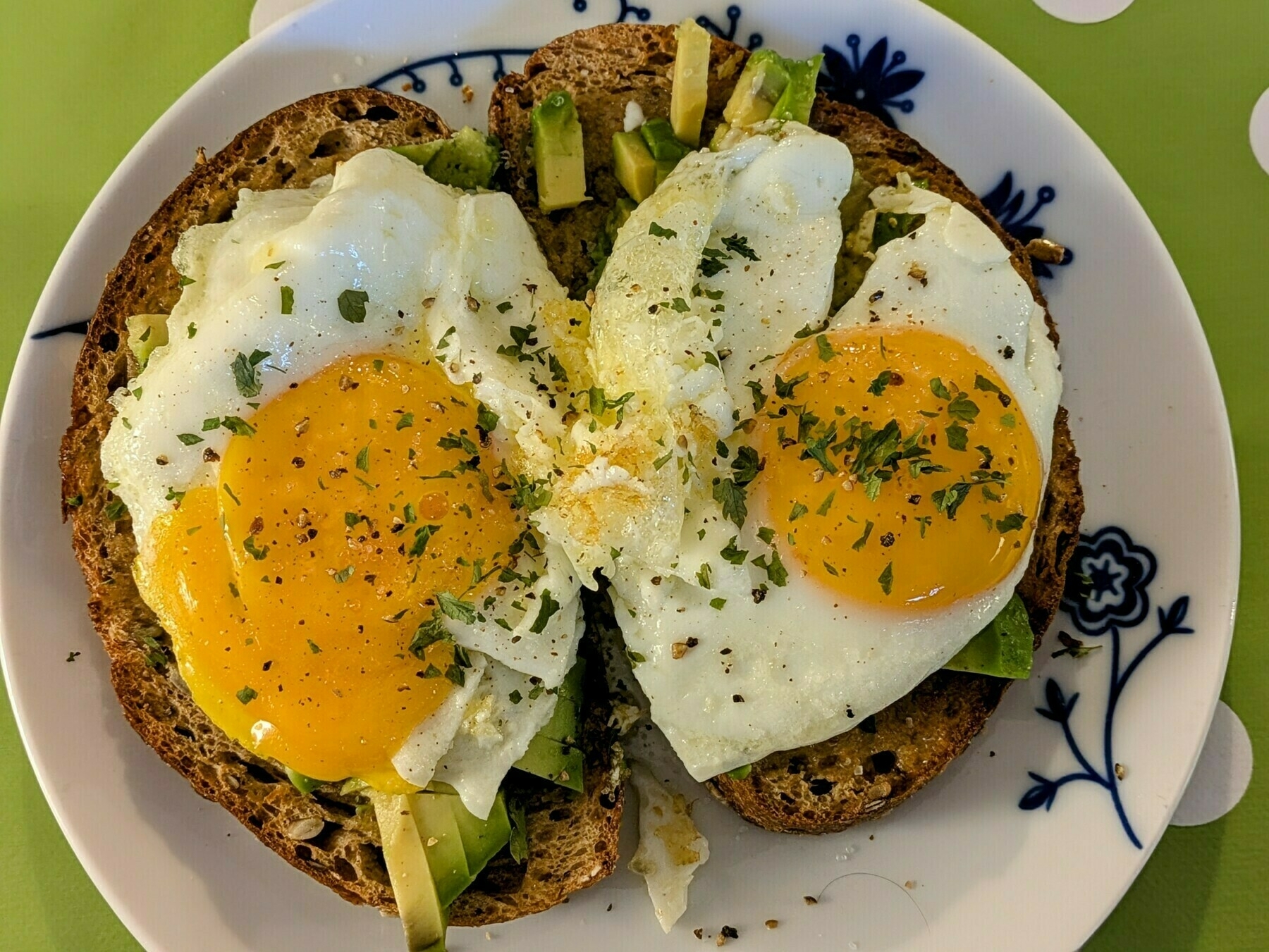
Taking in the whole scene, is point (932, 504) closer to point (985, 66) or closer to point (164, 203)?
point (985, 66)

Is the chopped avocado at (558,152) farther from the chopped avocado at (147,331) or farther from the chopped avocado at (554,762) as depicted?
the chopped avocado at (554,762)

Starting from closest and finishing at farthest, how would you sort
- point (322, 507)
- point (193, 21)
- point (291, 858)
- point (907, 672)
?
point (322, 507)
point (907, 672)
point (291, 858)
point (193, 21)

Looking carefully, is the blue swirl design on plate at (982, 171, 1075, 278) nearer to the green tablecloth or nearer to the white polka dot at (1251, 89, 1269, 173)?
the green tablecloth

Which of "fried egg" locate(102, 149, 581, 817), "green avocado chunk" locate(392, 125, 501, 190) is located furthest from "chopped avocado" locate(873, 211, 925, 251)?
"green avocado chunk" locate(392, 125, 501, 190)

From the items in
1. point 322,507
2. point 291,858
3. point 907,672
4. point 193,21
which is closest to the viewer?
point 322,507

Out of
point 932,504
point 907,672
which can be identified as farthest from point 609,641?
point 932,504

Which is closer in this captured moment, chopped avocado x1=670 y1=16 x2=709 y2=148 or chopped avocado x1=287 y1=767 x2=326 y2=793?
chopped avocado x1=287 y1=767 x2=326 y2=793

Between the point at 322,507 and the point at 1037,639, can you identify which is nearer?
the point at 322,507

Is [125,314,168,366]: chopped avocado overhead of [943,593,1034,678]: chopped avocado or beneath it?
overhead
